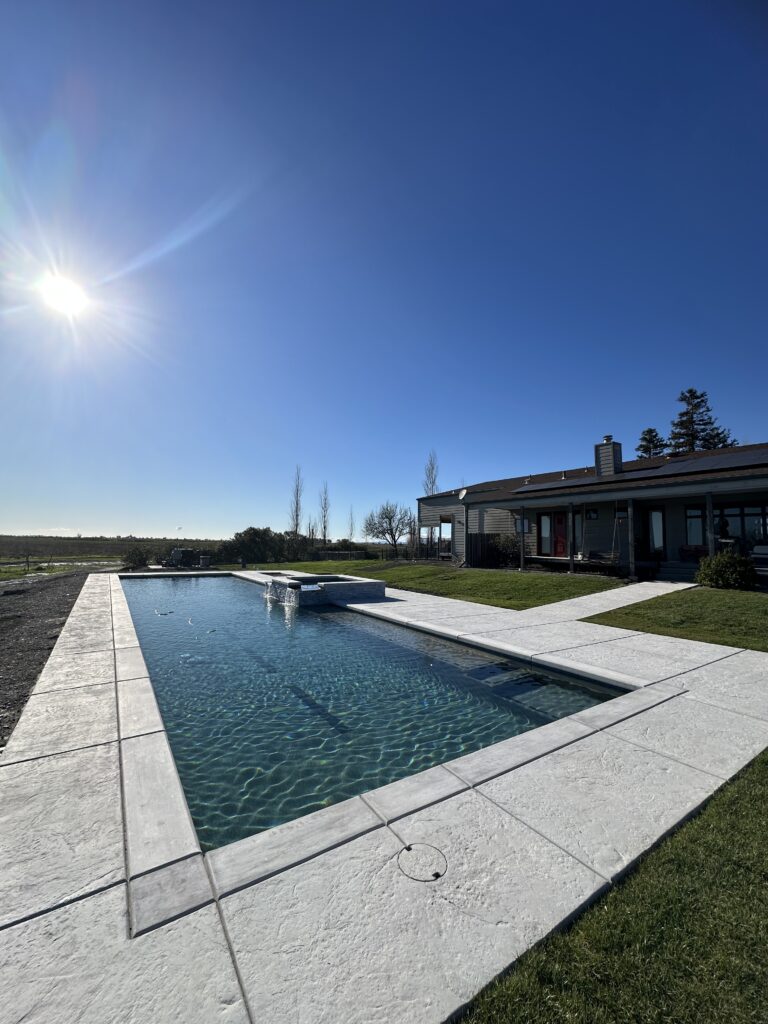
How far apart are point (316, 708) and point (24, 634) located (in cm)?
634

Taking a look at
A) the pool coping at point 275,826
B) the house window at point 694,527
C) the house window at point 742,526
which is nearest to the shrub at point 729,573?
the house window at point 742,526

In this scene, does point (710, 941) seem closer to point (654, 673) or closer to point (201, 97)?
point (654, 673)

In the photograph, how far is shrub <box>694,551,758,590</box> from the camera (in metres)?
11.2

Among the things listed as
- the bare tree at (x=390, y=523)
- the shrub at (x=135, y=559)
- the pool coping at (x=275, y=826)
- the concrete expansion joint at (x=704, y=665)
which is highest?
the bare tree at (x=390, y=523)

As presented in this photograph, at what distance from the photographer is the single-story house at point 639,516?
13508mm

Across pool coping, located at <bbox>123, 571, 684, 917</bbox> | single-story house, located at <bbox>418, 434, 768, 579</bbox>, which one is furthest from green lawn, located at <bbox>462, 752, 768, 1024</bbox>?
single-story house, located at <bbox>418, 434, 768, 579</bbox>

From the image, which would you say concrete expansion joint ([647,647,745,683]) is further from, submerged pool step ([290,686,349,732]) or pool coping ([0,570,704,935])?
submerged pool step ([290,686,349,732])

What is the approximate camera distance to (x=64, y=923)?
200 cm

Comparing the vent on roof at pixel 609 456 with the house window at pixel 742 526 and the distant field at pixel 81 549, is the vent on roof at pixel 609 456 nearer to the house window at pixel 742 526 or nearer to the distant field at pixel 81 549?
the house window at pixel 742 526

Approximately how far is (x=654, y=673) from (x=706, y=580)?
7970 mm

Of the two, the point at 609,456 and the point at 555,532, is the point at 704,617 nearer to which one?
the point at 555,532

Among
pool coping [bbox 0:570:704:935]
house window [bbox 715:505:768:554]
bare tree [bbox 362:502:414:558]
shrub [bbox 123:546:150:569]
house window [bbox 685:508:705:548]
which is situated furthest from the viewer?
bare tree [bbox 362:502:414:558]

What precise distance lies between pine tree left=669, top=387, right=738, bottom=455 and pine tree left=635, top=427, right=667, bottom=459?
0.82 m

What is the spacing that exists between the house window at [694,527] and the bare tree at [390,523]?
33.0 metres
